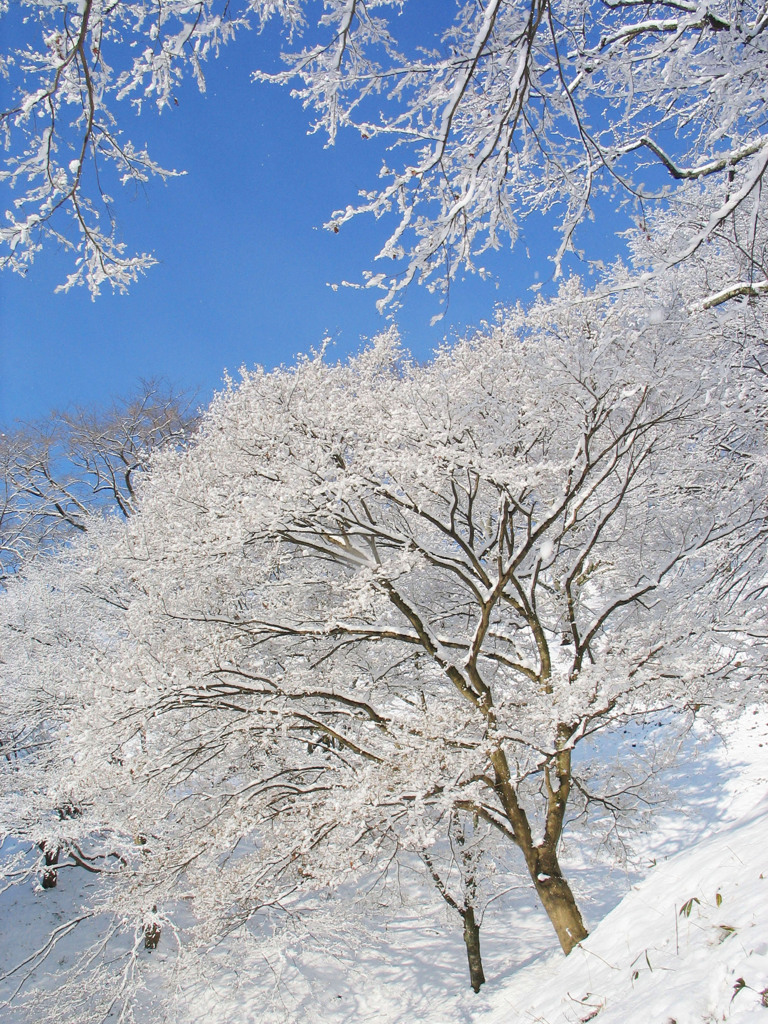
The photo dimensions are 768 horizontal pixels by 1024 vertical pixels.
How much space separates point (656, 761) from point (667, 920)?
5.04 meters

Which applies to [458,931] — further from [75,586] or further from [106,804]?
[75,586]

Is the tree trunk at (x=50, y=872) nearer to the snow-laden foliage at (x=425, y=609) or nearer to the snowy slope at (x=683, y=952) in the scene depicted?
the snow-laden foliage at (x=425, y=609)

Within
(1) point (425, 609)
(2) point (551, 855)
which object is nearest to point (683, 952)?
(2) point (551, 855)

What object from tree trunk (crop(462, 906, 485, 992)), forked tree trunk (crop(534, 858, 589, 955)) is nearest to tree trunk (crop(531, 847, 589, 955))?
forked tree trunk (crop(534, 858, 589, 955))

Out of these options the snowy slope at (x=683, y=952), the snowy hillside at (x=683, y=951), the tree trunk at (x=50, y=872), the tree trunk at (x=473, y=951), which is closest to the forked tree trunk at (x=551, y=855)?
the snowy hillside at (x=683, y=951)

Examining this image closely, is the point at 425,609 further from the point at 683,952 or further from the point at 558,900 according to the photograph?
the point at 683,952

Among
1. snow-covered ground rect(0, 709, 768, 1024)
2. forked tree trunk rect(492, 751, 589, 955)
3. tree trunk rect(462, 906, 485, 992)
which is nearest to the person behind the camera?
snow-covered ground rect(0, 709, 768, 1024)

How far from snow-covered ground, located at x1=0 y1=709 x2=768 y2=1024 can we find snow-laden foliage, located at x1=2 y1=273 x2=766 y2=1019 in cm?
129

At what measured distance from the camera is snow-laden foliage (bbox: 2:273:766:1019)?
5.68 metres

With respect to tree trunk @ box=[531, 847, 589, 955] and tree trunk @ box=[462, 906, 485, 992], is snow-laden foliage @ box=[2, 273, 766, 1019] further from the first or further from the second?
tree trunk @ box=[462, 906, 485, 992]

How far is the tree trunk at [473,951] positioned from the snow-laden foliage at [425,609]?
25 centimetres

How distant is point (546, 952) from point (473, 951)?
1.32 m

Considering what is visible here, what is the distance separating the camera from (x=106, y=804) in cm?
806

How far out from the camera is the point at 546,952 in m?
8.69
